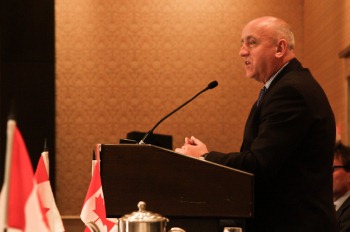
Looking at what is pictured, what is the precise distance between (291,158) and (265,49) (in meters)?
0.49

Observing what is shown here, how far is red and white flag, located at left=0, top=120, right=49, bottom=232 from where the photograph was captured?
1.23m

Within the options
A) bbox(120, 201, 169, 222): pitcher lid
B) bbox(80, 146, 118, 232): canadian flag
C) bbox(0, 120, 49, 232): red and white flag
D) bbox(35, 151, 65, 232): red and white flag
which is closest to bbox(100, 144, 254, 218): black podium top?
bbox(80, 146, 118, 232): canadian flag

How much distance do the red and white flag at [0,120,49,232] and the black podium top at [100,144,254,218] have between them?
1.07 meters

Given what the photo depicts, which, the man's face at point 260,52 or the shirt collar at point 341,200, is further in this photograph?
the shirt collar at point 341,200

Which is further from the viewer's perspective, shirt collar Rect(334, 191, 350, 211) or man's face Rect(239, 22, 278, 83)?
shirt collar Rect(334, 191, 350, 211)

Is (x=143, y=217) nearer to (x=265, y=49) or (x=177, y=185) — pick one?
(x=177, y=185)

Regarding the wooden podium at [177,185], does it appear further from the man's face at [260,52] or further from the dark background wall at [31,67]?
the dark background wall at [31,67]

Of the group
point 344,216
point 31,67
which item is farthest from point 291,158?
point 31,67

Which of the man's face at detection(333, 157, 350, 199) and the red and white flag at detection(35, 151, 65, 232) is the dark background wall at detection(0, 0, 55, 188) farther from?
the red and white flag at detection(35, 151, 65, 232)

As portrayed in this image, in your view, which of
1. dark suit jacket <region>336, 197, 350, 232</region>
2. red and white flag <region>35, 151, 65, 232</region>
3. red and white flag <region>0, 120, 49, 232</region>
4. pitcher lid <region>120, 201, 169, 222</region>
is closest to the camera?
red and white flag <region>0, 120, 49, 232</region>

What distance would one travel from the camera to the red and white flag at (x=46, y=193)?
87.0 inches

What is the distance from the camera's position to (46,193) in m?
2.23

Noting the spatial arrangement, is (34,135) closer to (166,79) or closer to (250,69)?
(166,79)

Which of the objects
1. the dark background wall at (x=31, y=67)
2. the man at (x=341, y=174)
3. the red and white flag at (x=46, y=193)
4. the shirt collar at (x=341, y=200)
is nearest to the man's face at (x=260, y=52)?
the red and white flag at (x=46, y=193)
